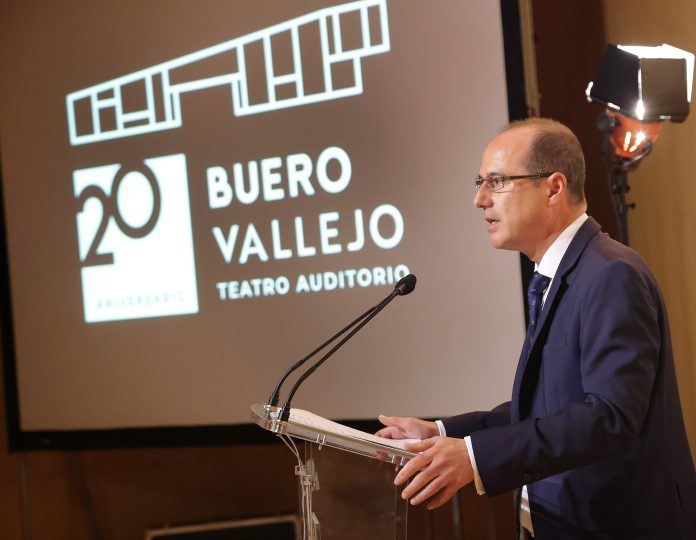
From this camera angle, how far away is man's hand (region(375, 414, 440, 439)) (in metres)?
1.97

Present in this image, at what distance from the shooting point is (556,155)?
1843 millimetres

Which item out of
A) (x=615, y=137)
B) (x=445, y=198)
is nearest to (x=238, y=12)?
(x=445, y=198)

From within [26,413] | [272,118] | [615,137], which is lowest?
[26,413]

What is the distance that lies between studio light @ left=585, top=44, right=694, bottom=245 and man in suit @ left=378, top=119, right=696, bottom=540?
3.38 ft

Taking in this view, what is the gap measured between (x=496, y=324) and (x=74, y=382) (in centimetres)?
207

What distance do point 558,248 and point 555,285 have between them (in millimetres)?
122

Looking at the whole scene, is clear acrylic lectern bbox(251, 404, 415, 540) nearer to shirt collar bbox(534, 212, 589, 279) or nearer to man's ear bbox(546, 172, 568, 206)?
shirt collar bbox(534, 212, 589, 279)

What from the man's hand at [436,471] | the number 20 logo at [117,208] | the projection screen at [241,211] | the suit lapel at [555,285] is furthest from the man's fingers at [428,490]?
the number 20 logo at [117,208]

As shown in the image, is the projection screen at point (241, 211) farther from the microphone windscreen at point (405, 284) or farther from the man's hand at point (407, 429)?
the microphone windscreen at point (405, 284)

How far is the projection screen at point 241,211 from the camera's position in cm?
325

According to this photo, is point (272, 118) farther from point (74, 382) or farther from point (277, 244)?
point (74, 382)

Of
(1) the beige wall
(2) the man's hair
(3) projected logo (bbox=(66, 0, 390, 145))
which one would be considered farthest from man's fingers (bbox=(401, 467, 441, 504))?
(3) projected logo (bbox=(66, 0, 390, 145))

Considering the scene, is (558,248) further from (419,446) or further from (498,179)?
(419,446)

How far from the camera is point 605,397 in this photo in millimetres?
1519
